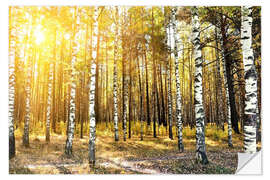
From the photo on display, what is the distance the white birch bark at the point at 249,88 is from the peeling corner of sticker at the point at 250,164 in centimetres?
35

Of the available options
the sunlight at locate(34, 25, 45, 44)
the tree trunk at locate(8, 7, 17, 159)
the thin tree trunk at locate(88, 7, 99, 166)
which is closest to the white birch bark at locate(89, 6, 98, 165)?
the thin tree trunk at locate(88, 7, 99, 166)

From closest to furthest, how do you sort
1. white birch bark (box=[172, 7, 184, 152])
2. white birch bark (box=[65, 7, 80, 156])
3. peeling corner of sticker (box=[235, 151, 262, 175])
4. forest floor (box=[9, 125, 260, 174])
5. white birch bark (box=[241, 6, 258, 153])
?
white birch bark (box=[241, 6, 258, 153]) → peeling corner of sticker (box=[235, 151, 262, 175]) → forest floor (box=[9, 125, 260, 174]) → white birch bark (box=[65, 7, 80, 156]) → white birch bark (box=[172, 7, 184, 152])

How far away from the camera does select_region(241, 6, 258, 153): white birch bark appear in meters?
3.52

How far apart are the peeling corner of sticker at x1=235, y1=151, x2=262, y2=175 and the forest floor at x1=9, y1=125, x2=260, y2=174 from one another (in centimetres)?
14

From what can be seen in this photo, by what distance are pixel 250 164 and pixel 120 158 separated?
3153 mm

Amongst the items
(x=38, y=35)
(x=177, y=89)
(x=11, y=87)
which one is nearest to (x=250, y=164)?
(x=177, y=89)

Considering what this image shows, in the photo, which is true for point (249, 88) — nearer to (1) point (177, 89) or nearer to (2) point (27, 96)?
(1) point (177, 89)

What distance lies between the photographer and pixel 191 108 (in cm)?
526

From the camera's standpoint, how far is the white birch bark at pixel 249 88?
3516mm

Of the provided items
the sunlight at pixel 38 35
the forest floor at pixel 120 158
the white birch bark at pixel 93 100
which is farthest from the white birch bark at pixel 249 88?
the sunlight at pixel 38 35

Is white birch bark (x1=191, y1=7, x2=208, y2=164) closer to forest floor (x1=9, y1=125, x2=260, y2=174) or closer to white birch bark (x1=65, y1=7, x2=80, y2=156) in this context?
forest floor (x1=9, y1=125, x2=260, y2=174)

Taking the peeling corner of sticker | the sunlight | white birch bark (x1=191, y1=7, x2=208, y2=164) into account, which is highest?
the sunlight
